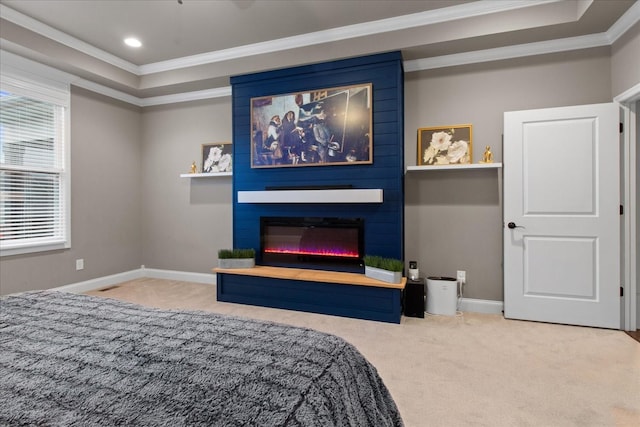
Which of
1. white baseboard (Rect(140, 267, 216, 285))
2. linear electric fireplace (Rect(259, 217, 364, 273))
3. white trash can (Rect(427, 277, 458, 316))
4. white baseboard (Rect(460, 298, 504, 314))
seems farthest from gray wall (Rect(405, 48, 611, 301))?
white baseboard (Rect(140, 267, 216, 285))

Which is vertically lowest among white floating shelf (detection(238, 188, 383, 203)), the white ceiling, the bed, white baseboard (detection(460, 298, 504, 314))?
white baseboard (detection(460, 298, 504, 314))

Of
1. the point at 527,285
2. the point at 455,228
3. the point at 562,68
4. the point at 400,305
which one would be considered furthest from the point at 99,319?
the point at 562,68

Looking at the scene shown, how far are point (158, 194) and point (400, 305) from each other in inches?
150

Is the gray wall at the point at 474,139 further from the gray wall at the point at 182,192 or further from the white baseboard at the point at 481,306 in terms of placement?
the gray wall at the point at 182,192

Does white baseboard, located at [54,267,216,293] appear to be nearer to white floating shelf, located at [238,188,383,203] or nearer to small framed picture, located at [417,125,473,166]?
white floating shelf, located at [238,188,383,203]

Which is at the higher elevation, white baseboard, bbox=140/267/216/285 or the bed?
the bed

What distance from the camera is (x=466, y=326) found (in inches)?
118

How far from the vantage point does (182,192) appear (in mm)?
4734

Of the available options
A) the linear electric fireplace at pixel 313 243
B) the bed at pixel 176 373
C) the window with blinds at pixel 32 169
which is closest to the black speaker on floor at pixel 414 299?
the linear electric fireplace at pixel 313 243

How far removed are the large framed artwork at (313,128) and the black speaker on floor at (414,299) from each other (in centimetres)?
136

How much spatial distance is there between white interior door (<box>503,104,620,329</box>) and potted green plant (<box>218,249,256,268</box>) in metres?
2.72

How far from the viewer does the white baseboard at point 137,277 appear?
413cm

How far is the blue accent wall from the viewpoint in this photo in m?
3.37

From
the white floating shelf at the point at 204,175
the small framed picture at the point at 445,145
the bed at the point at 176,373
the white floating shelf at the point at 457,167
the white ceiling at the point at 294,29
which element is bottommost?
the bed at the point at 176,373
